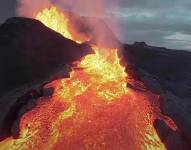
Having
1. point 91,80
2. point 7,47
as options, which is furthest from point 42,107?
point 7,47

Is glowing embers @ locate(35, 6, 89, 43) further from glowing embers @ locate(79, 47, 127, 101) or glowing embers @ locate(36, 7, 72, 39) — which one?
glowing embers @ locate(79, 47, 127, 101)

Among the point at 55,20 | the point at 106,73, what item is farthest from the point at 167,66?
the point at 106,73

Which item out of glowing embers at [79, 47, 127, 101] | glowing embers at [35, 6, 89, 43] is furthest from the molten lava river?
glowing embers at [35, 6, 89, 43]

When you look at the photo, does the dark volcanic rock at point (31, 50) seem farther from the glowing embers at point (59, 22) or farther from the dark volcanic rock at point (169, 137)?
the dark volcanic rock at point (169, 137)

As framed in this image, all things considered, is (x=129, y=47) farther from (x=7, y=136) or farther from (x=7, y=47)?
(x=7, y=136)

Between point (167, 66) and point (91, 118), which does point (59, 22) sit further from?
point (91, 118)

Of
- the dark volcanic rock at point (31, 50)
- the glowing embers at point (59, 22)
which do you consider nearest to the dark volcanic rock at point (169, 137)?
the dark volcanic rock at point (31, 50)

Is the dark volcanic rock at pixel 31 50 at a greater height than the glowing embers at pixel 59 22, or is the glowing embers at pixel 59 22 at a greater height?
the glowing embers at pixel 59 22
